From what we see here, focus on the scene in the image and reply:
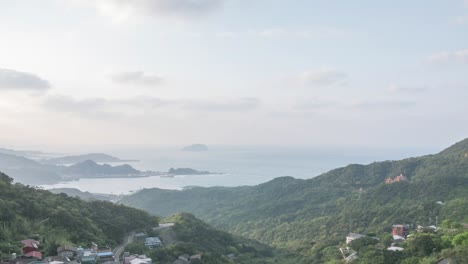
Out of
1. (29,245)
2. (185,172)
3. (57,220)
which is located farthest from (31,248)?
(185,172)

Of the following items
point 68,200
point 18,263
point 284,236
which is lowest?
point 284,236

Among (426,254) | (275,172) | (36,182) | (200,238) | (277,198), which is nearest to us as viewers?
(426,254)

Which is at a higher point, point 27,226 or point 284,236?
point 27,226

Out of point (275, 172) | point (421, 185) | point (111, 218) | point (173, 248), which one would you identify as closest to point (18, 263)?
point (173, 248)

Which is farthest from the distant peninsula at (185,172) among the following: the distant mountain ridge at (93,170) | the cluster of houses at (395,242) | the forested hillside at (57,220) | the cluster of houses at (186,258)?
the cluster of houses at (186,258)

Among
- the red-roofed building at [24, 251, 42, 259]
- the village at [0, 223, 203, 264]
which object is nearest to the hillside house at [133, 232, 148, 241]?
the village at [0, 223, 203, 264]

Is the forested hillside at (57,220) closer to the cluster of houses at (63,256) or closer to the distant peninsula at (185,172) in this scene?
the cluster of houses at (63,256)

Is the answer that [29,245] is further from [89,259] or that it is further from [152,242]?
[152,242]

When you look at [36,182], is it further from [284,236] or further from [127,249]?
[127,249]
